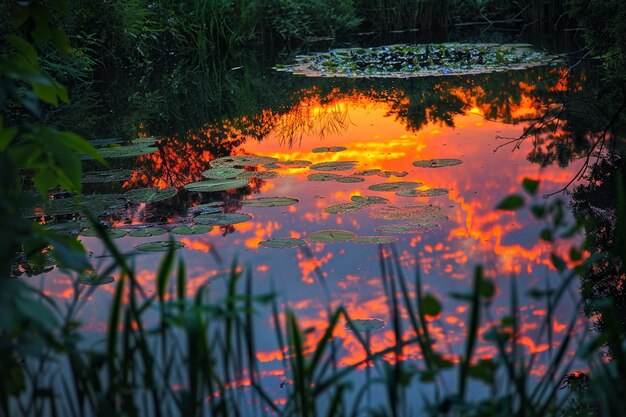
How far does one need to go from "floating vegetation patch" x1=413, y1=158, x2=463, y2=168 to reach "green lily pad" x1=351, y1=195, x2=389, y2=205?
2.29 ft

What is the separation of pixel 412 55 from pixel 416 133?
4.22m

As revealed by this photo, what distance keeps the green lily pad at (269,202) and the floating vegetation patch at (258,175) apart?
457mm

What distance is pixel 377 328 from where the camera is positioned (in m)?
2.56

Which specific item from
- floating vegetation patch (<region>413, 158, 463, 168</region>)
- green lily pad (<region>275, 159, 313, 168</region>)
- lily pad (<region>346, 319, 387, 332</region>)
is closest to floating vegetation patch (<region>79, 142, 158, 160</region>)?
green lily pad (<region>275, 159, 313, 168</region>)

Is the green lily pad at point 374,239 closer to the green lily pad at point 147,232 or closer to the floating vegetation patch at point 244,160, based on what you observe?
the green lily pad at point 147,232

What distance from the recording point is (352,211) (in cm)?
389

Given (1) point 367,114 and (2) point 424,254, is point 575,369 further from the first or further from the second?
(1) point 367,114

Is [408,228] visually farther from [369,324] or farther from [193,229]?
[369,324]

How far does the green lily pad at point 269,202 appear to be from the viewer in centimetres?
406

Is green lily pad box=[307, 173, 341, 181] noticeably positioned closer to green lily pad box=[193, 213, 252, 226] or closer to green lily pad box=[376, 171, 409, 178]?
green lily pad box=[376, 171, 409, 178]

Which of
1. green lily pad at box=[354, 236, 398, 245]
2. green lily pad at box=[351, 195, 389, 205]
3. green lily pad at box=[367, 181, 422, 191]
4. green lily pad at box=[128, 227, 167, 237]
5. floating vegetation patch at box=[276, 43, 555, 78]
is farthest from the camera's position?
floating vegetation patch at box=[276, 43, 555, 78]

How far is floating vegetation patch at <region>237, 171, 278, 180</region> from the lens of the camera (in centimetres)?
463

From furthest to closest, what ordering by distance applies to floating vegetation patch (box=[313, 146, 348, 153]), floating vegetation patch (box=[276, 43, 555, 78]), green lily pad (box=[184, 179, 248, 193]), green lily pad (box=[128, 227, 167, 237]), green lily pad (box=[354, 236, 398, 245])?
floating vegetation patch (box=[276, 43, 555, 78]) → floating vegetation patch (box=[313, 146, 348, 153]) → green lily pad (box=[184, 179, 248, 193]) → green lily pad (box=[128, 227, 167, 237]) → green lily pad (box=[354, 236, 398, 245])

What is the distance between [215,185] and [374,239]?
1282mm
